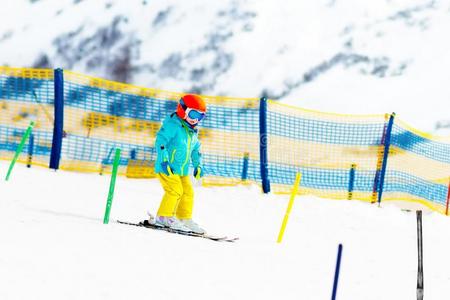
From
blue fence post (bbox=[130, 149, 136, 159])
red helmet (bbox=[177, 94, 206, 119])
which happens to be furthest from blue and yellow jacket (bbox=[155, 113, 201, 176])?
blue fence post (bbox=[130, 149, 136, 159])

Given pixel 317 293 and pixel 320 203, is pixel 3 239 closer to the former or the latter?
pixel 317 293

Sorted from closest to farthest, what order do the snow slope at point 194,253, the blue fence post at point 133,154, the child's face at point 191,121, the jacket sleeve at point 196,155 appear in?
1. the snow slope at point 194,253
2. the child's face at point 191,121
3. the jacket sleeve at point 196,155
4. the blue fence post at point 133,154

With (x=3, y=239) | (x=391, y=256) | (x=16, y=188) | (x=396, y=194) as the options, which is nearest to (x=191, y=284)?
(x=3, y=239)

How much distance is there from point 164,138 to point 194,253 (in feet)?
5.25

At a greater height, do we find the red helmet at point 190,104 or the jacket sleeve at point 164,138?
the red helmet at point 190,104

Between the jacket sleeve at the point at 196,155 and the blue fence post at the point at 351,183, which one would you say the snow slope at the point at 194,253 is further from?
the blue fence post at the point at 351,183

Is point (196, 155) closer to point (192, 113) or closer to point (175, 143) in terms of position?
point (175, 143)

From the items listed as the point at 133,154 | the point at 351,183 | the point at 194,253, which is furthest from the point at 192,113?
the point at 351,183

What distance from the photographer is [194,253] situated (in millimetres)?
5691

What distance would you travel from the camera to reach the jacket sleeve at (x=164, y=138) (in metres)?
6.79

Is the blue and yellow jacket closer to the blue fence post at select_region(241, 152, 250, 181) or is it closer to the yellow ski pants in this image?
the yellow ski pants

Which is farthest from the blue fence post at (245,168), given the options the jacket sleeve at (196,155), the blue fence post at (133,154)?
the jacket sleeve at (196,155)

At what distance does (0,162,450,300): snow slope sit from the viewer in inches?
169

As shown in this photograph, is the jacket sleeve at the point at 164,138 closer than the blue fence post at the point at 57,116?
Yes
